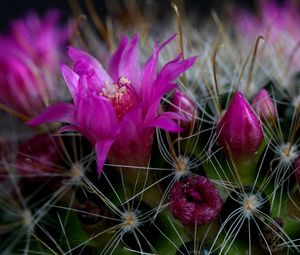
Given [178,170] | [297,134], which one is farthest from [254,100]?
[178,170]

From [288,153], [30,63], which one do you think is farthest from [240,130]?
[30,63]

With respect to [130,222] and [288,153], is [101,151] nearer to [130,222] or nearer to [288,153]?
[130,222]

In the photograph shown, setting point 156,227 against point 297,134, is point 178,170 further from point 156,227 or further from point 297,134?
point 297,134

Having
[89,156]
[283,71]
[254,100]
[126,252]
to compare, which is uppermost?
[283,71]

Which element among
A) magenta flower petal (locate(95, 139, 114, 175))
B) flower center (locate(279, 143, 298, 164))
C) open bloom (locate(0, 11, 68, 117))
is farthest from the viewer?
open bloom (locate(0, 11, 68, 117))

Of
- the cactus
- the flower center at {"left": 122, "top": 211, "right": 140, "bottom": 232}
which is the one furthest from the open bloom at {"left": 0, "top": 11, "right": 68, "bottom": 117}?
the flower center at {"left": 122, "top": 211, "right": 140, "bottom": 232}

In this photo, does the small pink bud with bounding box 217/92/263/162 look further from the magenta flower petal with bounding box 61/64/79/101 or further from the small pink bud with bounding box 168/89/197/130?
the magenta flower petal with bounding box 61/64/79/101
